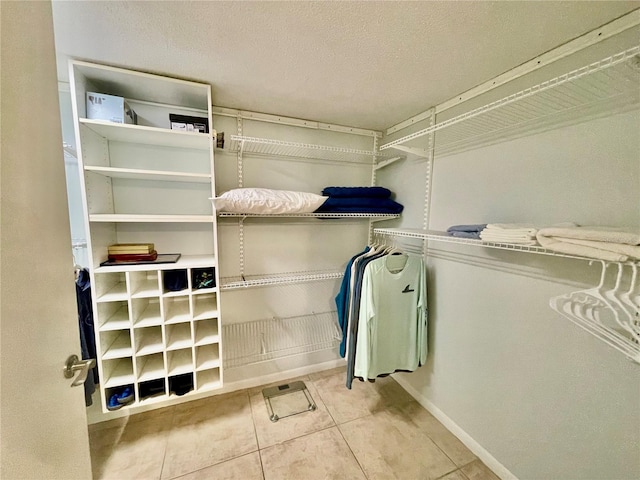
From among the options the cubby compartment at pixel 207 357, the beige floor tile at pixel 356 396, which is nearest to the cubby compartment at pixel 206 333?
the cubby compartment at pixel 207 357

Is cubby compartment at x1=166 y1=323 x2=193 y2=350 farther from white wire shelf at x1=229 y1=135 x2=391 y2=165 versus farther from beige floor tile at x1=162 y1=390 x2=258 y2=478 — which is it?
white wire shelf at x1=229 y1=135 x2=391 y2=165

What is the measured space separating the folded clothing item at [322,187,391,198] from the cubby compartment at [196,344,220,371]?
137cm

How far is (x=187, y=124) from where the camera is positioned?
57.5 inches

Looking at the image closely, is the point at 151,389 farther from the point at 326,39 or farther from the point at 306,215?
the point at 326,39

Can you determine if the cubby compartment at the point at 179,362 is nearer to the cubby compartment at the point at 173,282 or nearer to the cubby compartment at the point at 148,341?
the cubby compartment at the point at 148,341

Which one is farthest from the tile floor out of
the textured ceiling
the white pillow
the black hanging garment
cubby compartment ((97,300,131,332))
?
the textured ceiling

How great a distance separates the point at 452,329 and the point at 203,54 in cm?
211

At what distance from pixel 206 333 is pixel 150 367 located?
374 millimetres

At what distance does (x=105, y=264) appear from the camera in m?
1.38

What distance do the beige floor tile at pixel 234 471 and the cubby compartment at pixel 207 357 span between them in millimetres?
521

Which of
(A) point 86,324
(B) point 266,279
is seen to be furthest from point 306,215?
(A) point 86,324

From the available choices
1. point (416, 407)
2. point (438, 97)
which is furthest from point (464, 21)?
point (416, 407)

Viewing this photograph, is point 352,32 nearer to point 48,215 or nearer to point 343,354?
point 48,215

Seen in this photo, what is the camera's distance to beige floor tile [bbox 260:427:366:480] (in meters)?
1.35
